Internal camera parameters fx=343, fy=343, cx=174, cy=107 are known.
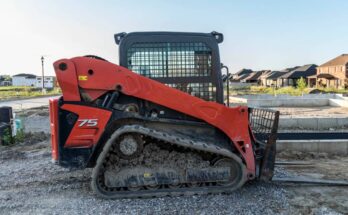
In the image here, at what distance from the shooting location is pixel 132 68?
5.55m

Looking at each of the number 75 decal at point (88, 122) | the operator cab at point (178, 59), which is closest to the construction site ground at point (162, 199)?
the number 75 decal at point (88, 122)

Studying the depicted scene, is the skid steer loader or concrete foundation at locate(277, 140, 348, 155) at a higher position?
the skid steer loader

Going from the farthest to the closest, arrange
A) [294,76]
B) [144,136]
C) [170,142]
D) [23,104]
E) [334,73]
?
[294,76] → [334,73] → [23,104] → [144,136] → [170,142]

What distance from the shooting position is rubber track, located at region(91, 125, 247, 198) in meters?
4.70

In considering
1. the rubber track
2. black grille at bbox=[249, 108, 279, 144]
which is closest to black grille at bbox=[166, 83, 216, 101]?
black grille at bbox=[249, 108, 279, 144]

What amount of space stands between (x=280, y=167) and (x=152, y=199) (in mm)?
3027

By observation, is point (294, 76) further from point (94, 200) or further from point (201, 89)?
point (94, 200)

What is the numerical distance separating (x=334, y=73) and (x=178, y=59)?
6708cm

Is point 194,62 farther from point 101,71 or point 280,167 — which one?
point 280,167

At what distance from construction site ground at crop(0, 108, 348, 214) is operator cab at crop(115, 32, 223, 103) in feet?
5.55

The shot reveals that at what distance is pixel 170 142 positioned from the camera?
479 centimetres

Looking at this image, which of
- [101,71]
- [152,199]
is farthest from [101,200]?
[101,71]

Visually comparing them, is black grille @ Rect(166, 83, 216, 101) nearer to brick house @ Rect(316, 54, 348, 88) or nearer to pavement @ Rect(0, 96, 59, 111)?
pavement @ Rect(0, 96, 59, 111)

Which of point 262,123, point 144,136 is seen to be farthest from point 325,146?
point 144,136
